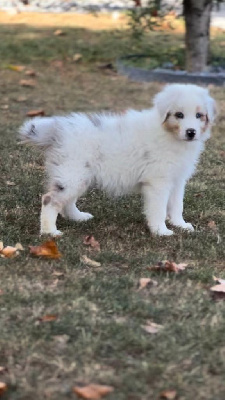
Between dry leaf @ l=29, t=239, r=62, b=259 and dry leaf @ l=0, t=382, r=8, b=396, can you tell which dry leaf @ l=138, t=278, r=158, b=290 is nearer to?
dry leaf @ l=29, t=239, r=62, b=259

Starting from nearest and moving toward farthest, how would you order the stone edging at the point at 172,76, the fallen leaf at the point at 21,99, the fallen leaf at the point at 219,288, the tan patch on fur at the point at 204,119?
1. the fallen leaf at the point at 219,288
2. the tan patch on fur at the point at 204,119
3. the fallen leaf at the point at 21,99
4. the stone edging at the point at 172,76

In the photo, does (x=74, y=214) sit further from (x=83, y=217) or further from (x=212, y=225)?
(x=212, y=225)

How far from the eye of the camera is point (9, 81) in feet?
36.1

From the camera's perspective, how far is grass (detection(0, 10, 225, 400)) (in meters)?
3.02

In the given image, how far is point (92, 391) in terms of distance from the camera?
2871mm

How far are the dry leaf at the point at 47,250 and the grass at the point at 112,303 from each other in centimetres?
7

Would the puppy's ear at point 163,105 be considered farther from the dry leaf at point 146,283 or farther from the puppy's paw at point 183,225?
the dry leaf at point 146,283

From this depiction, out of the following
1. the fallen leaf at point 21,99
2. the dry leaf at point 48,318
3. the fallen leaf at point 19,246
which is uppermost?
the dry leaf at point 48,318

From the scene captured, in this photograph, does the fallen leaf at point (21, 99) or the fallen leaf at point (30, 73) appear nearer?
the fallen leaf at point (21, 99)

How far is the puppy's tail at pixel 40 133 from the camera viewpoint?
484 cm

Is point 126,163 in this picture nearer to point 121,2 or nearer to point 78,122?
point 78,122

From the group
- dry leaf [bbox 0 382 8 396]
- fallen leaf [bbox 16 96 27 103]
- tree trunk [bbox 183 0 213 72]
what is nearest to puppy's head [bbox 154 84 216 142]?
dry leaf [bbox 0 382 8 396]

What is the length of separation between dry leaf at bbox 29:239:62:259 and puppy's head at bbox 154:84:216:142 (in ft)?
3.73

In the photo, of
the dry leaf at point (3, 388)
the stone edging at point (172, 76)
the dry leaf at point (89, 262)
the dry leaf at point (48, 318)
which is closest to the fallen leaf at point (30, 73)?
the stone edging at point (172, 76)
